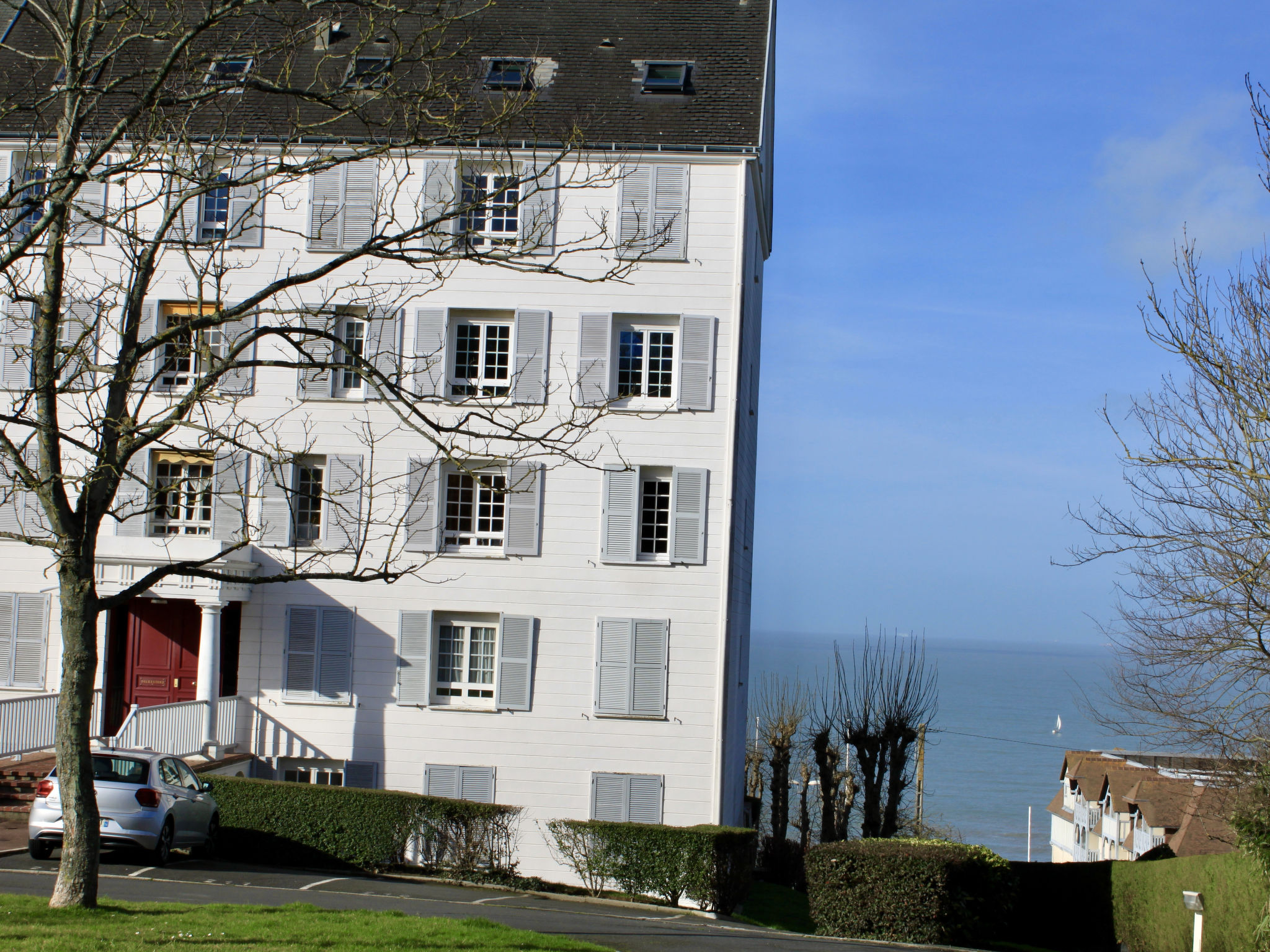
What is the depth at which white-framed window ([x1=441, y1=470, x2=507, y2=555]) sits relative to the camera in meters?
22.0

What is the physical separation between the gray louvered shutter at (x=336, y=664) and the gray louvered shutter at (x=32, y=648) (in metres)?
4.94

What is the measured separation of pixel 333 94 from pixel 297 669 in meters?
14.6

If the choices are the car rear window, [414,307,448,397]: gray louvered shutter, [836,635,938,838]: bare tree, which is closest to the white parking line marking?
the car rear window

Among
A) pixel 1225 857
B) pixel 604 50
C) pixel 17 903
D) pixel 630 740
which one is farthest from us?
pixel 604 50

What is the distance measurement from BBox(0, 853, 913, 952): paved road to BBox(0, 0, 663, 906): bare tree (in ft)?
8.70

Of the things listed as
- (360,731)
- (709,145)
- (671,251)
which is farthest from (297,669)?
(709,145)

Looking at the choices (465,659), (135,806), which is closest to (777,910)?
(465,659)

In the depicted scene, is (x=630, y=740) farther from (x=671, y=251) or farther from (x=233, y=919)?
(x=233, y=919)

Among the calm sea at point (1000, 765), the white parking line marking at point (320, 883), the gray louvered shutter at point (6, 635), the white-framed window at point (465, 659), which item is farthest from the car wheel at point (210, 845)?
the calm sea at point (1000, 765)

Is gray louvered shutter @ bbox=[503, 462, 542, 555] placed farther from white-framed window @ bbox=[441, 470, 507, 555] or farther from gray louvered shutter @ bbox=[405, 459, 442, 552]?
gray louvered shutter @ bbox=[405, 459, 442, 552]

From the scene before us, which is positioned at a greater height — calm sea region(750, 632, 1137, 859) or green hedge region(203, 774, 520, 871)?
green hedge region(203, 774, 520, 871)

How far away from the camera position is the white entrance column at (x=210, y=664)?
20.8 meters

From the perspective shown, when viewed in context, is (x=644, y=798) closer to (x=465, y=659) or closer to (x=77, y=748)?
(x=465, y=659)

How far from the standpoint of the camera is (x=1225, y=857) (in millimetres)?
16109
